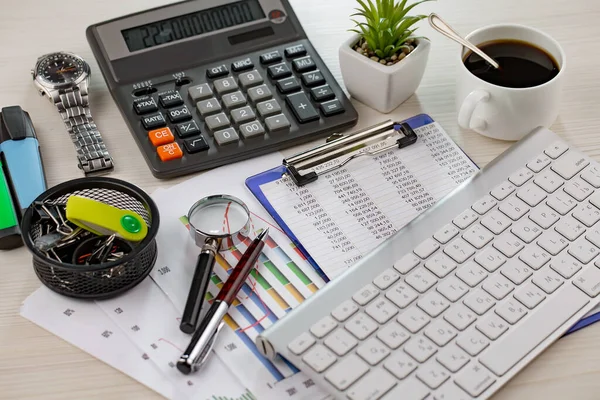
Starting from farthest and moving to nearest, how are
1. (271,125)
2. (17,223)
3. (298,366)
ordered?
(271,125) → (17,223) → (298,366)

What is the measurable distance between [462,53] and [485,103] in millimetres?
70

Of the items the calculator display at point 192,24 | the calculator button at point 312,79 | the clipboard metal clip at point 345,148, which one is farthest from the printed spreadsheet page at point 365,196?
the calculator display at point 192,24

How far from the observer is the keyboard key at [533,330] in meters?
0.68

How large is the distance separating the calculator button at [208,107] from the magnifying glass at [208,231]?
121 millimetres

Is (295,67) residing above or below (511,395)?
above

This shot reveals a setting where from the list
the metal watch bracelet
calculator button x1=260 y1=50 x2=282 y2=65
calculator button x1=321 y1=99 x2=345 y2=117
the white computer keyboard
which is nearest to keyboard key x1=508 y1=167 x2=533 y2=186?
the white computer keyboard

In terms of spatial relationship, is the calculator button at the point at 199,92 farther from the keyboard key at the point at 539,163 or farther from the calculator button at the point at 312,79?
the keyboard key at the point at 539,163

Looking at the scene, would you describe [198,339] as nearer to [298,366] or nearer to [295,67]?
[298,366]

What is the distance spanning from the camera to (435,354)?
0.68 m

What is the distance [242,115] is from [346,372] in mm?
348

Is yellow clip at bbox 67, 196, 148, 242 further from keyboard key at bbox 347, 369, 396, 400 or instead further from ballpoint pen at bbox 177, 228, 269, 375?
keyboard key at bbox 347, 369, 396, 400

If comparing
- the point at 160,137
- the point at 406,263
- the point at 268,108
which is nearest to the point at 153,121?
the point at 160,137

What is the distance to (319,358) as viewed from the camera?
2.19 ft

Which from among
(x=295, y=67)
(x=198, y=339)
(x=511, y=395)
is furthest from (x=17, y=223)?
(x=511, y=395)
